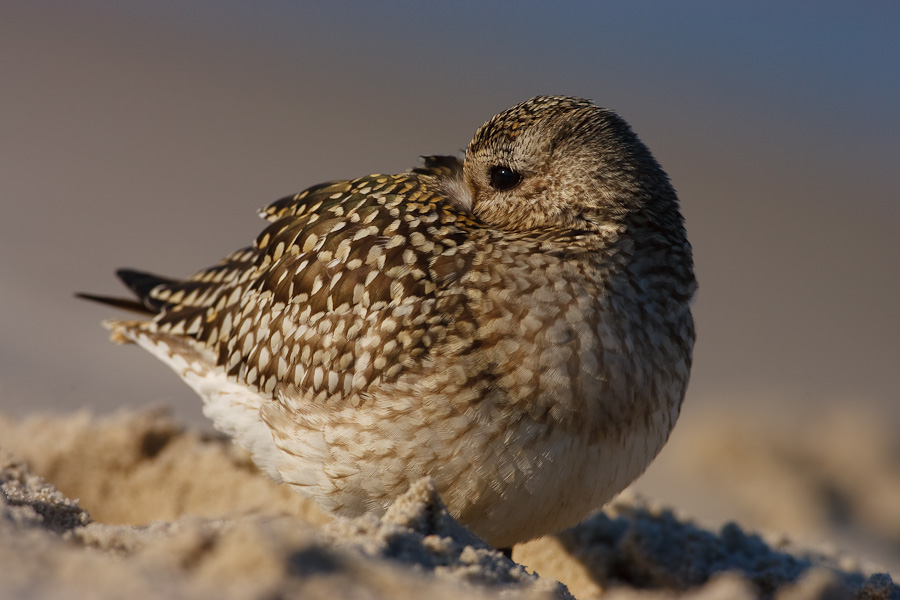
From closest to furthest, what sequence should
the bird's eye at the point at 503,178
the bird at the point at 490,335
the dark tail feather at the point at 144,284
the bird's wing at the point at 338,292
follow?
the bird at the point at 490,335 → the bird's wing at the point at 338,292 → the bird's eye at the point at 503,178 → the dark tail feather at the point at 144,284

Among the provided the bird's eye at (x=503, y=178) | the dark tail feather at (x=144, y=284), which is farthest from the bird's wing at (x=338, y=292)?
the dark tail feather at (x=144, y=284)

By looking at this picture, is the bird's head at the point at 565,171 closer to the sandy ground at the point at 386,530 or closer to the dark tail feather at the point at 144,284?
the sandy ground at the point at 386,530

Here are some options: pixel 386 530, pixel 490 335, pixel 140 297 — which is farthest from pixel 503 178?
pixel 140 297

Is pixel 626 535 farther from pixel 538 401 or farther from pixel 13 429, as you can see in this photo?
pixel 13 429

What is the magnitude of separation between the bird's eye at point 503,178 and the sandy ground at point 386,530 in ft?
5.81

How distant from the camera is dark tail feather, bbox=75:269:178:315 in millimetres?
6195

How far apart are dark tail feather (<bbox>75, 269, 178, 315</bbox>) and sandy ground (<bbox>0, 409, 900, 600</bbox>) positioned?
695 millimetres

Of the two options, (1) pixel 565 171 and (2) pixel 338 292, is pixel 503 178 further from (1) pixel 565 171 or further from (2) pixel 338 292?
(2) pixel 338 292

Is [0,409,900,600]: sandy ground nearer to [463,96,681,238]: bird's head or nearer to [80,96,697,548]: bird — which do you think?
[80,96,697,548]: bird

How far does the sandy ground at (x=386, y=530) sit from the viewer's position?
251cm

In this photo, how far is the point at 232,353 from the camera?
16.9 feet

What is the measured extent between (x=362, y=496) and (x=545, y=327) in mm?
1084

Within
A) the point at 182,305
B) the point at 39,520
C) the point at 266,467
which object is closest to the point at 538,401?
the point at 266,467

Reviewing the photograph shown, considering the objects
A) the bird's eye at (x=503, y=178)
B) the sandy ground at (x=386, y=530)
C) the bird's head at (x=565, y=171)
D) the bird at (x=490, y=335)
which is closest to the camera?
the sandy ground at (x=386, y=530)
